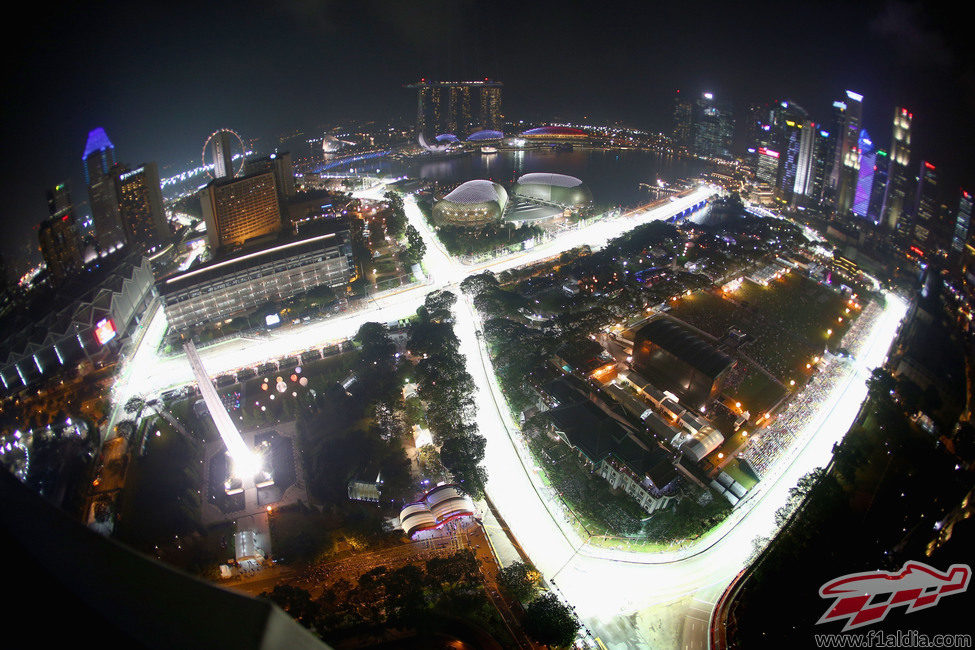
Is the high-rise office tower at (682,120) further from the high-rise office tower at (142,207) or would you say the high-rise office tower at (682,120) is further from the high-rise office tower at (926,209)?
the high-rise office tower at (142,207)

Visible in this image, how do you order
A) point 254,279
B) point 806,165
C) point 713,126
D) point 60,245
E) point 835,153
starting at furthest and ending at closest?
1. point 713,126
2. point 806,165
3. point 835,153
4. point 254,279
5. point 60,245

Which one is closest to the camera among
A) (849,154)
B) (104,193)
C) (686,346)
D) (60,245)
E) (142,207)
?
(686,346)

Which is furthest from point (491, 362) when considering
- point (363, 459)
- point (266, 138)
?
point (266, 138)

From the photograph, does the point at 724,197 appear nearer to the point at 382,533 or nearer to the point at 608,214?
the point at 608,214

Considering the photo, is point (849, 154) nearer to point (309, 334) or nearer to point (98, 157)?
point (309, 334)

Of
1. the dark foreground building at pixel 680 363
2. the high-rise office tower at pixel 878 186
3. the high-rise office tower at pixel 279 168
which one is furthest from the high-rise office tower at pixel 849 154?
the high-rise office tower at pixel 279 168

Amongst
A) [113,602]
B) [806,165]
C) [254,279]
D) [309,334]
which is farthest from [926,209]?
[254,279]
